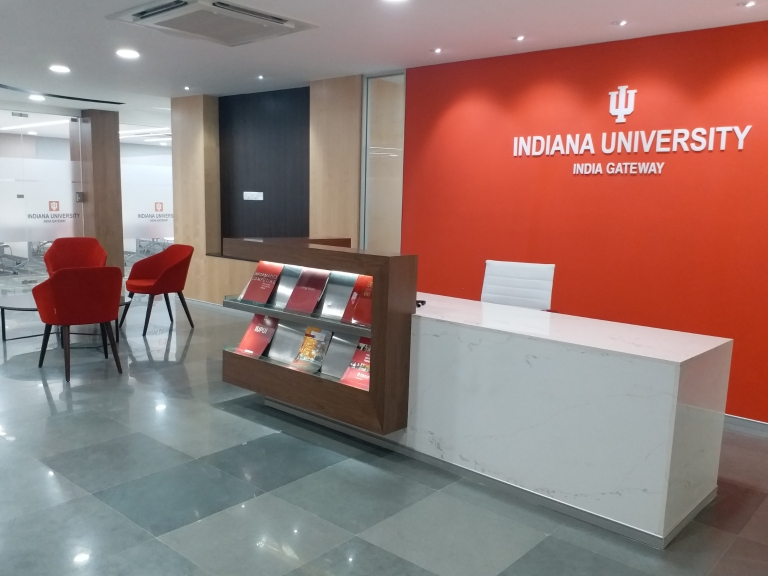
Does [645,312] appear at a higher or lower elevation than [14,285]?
higher

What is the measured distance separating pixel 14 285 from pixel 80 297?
18.5ft

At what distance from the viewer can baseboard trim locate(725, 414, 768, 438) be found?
4.73m

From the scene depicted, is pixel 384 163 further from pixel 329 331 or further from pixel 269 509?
pixel 269 509

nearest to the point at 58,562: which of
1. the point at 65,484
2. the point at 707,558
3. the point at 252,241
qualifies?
the point at 65,484

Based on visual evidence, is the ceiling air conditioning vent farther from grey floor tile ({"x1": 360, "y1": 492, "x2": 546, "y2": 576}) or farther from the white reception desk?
grey floor tile ({"x1": 360, "y1": 492, "x2": 546, "y2": 576})

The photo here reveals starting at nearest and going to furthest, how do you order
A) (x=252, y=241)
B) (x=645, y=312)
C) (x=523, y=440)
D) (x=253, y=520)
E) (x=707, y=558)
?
(x=707, y=558), (x=253, y=520), (x=523, y=440), (x=252, y=241), (x=645, y=312)

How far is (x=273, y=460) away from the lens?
386 centimetres

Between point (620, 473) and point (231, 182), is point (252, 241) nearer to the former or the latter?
point (620, 473)

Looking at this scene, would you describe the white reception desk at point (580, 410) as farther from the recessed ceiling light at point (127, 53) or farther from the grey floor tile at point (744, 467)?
the recessed ceiling light at point (127, 53)

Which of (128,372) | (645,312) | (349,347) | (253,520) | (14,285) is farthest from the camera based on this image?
(14,285)

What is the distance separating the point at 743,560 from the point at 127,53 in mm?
6447

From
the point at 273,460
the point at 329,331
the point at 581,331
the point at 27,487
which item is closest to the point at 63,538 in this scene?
the point at 27,487

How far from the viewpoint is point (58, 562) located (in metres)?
2.72

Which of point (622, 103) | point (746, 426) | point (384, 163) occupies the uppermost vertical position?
point (622, 103)
